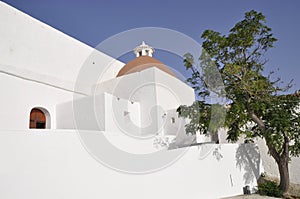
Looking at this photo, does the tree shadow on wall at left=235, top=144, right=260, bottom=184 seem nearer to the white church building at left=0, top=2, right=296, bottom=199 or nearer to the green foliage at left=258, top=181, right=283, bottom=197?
the white church building at left=0, top=2, right=296, bottom=199

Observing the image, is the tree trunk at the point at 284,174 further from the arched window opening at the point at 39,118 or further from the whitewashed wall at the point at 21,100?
the arched window opening at the point at 39,118

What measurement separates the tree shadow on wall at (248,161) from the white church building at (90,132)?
0.14ft

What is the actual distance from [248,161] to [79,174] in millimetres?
7447

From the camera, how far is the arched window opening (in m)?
9.11

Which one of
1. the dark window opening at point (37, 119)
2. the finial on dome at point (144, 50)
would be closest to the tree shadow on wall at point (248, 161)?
the dark window opening at point (37, 119)

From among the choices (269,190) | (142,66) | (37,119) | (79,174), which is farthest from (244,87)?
(37,119)

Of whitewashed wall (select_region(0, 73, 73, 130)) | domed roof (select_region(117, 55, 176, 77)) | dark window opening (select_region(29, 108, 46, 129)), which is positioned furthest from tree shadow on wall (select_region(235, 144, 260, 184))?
dark window opening (select_region(29, 108, 46, 129))

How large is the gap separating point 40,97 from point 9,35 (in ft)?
9.68

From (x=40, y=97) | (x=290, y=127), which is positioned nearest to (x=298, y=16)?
(x=290, y=127)

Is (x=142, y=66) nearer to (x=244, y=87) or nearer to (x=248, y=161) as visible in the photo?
(x=244, y=87)

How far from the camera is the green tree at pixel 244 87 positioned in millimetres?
8078

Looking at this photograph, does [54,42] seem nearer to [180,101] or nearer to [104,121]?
[104,121]

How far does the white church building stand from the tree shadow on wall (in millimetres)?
42

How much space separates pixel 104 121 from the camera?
8.99 metres
